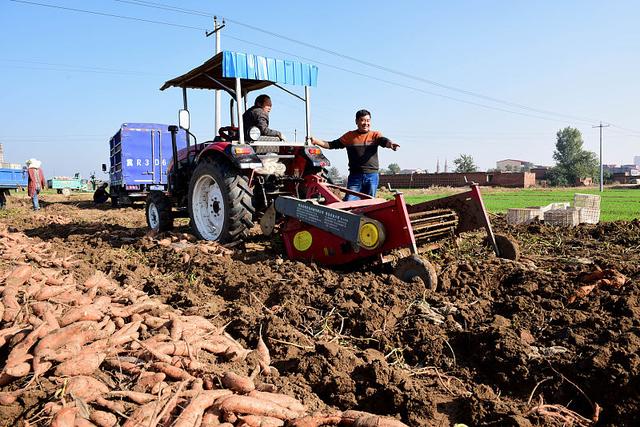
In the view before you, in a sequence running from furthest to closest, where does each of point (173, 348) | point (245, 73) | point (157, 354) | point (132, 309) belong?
1. point (245, 73)
2. point (132, 309)
3. point (173, 348)
4. point (157, 354)

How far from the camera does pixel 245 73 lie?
679cm

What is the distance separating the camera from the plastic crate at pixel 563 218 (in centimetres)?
966

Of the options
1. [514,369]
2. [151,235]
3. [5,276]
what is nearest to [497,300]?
[514,369]

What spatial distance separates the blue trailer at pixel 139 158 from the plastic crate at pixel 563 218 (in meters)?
12.4

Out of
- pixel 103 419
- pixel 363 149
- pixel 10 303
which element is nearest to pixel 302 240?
pixel 363 149

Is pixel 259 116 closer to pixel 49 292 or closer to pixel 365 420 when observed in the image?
pixel 49 292

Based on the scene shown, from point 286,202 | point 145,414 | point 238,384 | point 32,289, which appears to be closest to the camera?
point 145,414

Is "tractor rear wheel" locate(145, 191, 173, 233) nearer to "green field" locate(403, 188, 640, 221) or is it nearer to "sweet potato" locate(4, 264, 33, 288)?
"sweet potato" locate(4, 264, 33, 288)

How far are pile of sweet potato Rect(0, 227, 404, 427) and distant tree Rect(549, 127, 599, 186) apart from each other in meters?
67.2

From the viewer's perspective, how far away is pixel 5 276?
438 cm

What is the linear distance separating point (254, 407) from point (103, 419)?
0.65m

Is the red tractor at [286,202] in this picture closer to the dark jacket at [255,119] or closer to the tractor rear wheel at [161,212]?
the tractor rear wheel at [161,212]

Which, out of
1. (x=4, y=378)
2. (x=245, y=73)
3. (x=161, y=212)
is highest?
(x=245, y=73)

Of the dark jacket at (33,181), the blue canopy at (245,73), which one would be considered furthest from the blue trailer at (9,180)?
the blue canopy at (245,73)
